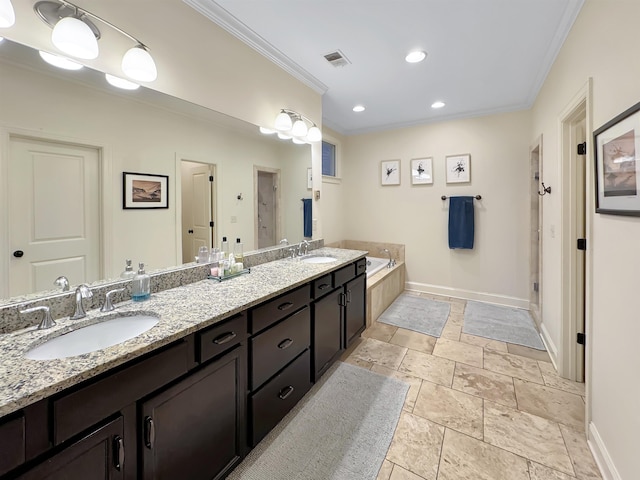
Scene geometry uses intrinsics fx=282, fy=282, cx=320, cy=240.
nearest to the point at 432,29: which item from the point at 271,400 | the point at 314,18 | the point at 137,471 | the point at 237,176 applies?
the point at 314,18

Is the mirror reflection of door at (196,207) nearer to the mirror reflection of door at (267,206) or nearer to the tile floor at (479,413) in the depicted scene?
the mirror reflection of door at (267,206)

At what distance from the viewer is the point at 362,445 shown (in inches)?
63.6

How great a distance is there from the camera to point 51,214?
123 cm

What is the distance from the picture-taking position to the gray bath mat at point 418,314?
3184 mm

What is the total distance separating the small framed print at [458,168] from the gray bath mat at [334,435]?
295cm

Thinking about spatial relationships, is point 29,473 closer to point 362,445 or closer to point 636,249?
point 362,445

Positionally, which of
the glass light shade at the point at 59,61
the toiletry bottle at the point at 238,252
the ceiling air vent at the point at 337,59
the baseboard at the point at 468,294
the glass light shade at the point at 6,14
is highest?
the ceiling air vent at the point at 337,59

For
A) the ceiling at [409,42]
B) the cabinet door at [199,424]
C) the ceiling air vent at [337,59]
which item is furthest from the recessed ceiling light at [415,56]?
the cabinet door at [199,424]

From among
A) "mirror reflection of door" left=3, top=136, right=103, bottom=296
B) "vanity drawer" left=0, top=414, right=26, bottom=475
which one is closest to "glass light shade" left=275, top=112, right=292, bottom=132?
"mirror reflection of door" left=3, top=136, right=103, bottom=296

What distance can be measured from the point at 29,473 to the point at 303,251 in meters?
2.30

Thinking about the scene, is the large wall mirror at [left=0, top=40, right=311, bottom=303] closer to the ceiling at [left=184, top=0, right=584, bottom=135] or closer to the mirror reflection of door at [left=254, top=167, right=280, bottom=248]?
the mirror reflection of door at [left=254, top=167, right=280, bottom=248]

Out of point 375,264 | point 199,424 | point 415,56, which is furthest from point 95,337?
point 375,264

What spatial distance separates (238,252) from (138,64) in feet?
4.20

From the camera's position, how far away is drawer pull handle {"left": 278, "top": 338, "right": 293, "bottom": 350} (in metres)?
1.63
